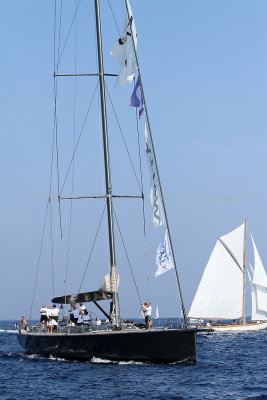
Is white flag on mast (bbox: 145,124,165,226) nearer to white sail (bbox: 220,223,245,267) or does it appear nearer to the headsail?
white sail (bbox: 220,223,245,267)

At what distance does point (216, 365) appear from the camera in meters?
36.4

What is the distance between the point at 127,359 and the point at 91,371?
2131mm

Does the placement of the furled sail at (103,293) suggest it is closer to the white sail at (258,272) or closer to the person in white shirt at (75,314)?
the person in white shirt at (75,314)

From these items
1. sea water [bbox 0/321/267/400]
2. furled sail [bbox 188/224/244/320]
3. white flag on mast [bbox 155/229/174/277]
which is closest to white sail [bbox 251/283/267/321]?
furled sail [bbox 188/224/244/320]

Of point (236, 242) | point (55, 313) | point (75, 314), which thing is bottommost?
point (75, 314)

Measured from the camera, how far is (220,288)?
86438 mm

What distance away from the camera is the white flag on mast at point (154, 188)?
1289 inches

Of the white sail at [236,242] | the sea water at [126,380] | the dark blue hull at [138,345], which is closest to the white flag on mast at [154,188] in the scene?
the dark blue hull at [138,345]

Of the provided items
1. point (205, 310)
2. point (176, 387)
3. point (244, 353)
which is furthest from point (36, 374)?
point (205, 310)

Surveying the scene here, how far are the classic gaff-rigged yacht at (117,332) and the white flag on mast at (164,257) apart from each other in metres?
0.46

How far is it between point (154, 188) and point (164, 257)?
346 centimetres

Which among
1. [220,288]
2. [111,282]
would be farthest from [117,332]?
[220,288]

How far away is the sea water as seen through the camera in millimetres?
25531

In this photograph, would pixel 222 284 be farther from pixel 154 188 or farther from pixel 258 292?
pixel 154 188
